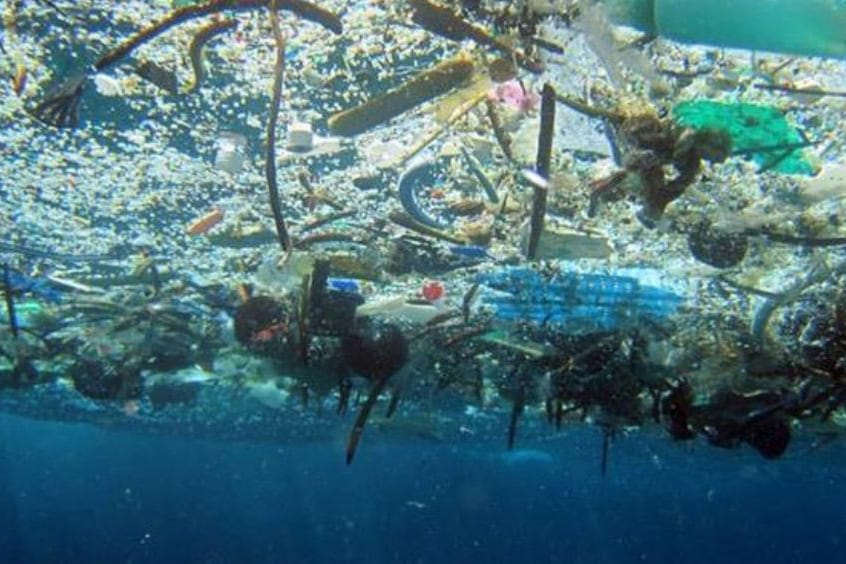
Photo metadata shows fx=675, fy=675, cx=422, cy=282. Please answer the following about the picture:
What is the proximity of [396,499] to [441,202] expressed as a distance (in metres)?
124

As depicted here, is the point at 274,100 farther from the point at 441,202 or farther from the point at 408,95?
the point at 441,202

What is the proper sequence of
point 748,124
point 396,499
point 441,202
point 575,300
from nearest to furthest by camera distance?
point 748,124 → point 441,202 → point 575,300 → point 396,499

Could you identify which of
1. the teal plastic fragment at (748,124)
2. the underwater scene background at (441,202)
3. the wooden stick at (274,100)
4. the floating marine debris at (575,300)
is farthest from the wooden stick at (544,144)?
the floating marine debris at (575,300)

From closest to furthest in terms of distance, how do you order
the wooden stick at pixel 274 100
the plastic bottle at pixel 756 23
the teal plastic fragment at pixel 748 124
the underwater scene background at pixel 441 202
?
1. the wooden stick at pixel 274 100
2. the plastic bottle at pixel 756 23
3. the underwater scene background at pixel 441 202
4. the teal plastic fragment at pixel 748 124

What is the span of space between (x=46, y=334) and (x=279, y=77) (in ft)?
38.1

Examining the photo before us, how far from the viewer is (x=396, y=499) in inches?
4884

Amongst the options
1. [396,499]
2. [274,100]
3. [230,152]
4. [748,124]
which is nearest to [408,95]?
[274,100]

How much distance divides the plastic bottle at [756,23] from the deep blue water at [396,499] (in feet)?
75.0

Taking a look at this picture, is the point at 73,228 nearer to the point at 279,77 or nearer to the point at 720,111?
the point at 279,77

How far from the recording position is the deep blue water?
4291 cm

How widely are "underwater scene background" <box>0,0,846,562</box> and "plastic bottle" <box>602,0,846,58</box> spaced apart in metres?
0.02

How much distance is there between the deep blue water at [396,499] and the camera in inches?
1689

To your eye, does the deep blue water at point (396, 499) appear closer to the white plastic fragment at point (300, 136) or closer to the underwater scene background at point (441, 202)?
the underwater scene background at point (441, 202)

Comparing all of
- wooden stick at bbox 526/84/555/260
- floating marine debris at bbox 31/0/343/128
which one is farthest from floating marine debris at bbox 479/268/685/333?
floating marine debris at bbox 31/0/343/128
